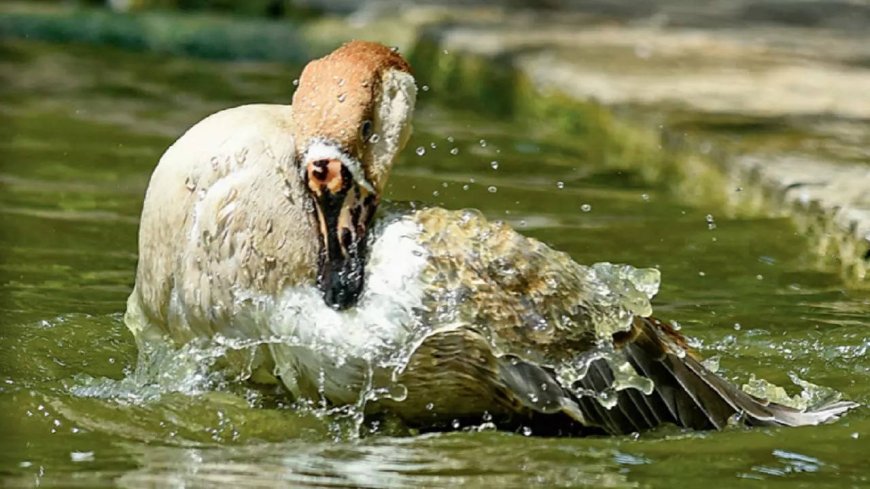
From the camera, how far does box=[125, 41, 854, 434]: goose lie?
360 centimetres

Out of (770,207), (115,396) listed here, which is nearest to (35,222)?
(115,396)

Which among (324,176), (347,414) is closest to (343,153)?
(324,176)

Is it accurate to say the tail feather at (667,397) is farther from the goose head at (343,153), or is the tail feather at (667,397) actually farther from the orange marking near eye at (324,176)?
the orange marking near eye at (324,176)

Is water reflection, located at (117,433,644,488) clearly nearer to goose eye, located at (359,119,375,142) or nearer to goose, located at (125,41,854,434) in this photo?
goose, located at (125,41,854,434)

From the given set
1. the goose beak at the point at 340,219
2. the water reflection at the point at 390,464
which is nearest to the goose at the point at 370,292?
the goose beak at the point at 340,219

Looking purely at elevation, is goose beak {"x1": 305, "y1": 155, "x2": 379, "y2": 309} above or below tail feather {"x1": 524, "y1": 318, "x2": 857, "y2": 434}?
above

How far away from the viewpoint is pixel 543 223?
20.6 feet

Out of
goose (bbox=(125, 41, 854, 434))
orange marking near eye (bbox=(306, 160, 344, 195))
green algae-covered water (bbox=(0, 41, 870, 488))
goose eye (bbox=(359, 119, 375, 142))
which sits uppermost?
goose eye (bbox=(359, 119, 375, 142))

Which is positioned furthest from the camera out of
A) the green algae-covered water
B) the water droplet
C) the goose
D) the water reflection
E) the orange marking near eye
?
the water droplet

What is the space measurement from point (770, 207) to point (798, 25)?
487 cm

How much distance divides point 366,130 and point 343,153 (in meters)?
0.12

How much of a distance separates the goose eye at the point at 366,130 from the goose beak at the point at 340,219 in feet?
0.24

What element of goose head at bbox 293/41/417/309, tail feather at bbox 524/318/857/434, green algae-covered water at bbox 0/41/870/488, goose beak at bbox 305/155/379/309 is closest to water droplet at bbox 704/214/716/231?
green algae-covered water at bbox 0/41/870/488

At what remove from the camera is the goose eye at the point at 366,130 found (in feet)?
12.4
